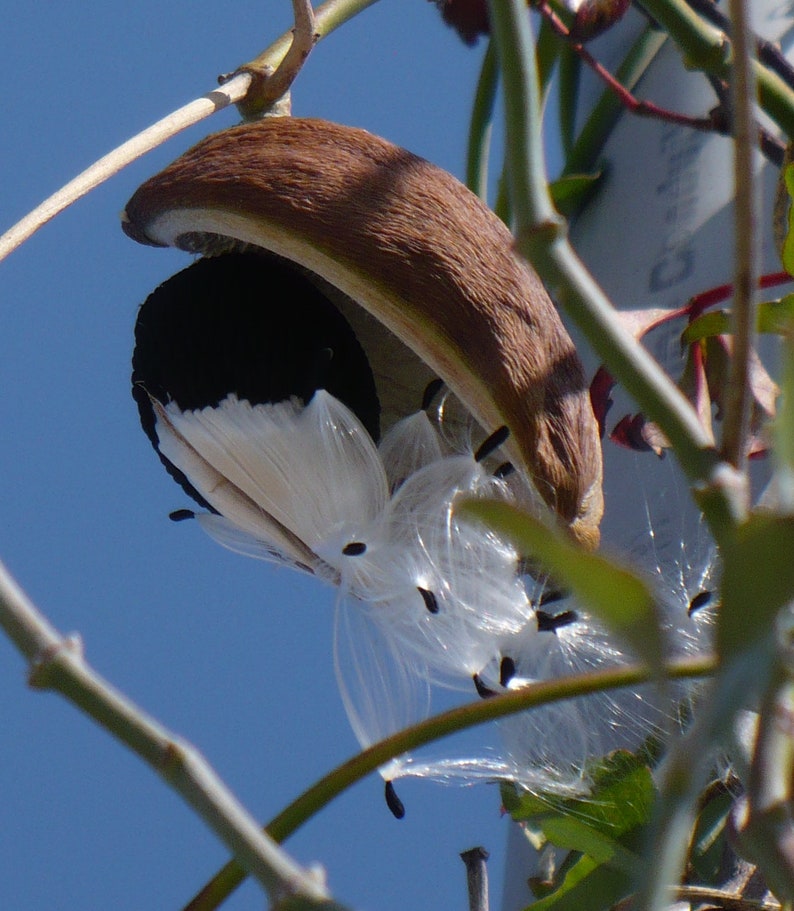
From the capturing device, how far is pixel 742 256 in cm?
14

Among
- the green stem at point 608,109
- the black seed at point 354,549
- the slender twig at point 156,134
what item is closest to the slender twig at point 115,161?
the slender twig at point 156,134

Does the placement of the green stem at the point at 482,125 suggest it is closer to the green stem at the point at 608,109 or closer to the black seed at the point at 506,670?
the green stem at the point at 608,109

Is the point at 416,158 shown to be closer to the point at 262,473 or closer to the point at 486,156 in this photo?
the point at 262,473

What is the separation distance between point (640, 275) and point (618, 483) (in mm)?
84

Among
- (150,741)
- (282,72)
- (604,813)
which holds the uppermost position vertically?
(282,72)

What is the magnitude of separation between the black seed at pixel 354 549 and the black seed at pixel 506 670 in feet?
0.14

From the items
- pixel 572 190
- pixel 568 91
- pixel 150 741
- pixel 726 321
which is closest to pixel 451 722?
pixel 150 741

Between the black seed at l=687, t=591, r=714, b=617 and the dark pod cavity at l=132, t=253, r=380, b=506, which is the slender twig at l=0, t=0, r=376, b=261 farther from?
the black seed at l=687, t=591, r=714, b=617

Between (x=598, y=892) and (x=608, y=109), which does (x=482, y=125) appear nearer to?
(x=608, y=109)

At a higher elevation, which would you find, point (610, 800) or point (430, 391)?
point (430, 391)

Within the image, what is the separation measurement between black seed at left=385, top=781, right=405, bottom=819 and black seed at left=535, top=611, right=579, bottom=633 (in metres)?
0.05

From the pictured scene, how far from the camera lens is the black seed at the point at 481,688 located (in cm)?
28

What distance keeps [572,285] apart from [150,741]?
0.08 metres

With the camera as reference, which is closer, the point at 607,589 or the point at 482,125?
the point at 607,589
